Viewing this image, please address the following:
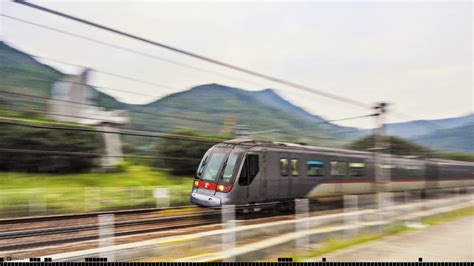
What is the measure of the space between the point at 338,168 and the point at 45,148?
13092 mm

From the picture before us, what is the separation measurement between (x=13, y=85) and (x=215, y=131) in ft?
A: 29.1

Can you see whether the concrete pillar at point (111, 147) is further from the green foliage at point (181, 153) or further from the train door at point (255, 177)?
the train door at point (255, 177)

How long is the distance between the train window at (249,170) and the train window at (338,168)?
5.36 meters

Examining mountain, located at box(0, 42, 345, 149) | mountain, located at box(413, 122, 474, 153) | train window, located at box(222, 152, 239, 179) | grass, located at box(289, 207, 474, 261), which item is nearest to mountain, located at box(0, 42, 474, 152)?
mountain, located at box(0, 42, 345, 149)

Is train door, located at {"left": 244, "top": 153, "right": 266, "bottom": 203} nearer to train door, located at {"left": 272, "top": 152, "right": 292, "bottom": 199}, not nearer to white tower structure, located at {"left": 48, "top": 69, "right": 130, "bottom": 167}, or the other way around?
train door, located at {"left": 272, "top": 152, "right": 292, "bottom": 199}

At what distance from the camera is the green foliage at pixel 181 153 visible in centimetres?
1775

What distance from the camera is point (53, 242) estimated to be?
30.4 ft

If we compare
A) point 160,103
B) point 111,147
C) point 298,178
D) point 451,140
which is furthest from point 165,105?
point 451,140

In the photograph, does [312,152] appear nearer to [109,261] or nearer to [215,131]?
[215,131]

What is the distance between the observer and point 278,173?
47.1ft

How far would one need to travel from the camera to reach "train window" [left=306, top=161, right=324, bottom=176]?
15875 millimetres

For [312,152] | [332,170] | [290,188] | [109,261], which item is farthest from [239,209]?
[109,261]

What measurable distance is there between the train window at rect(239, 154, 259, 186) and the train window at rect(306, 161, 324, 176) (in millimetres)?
3203

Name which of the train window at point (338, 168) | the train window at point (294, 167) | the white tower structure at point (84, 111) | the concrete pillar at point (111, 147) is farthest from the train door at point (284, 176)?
the concrete pillar at point (111, 147)
